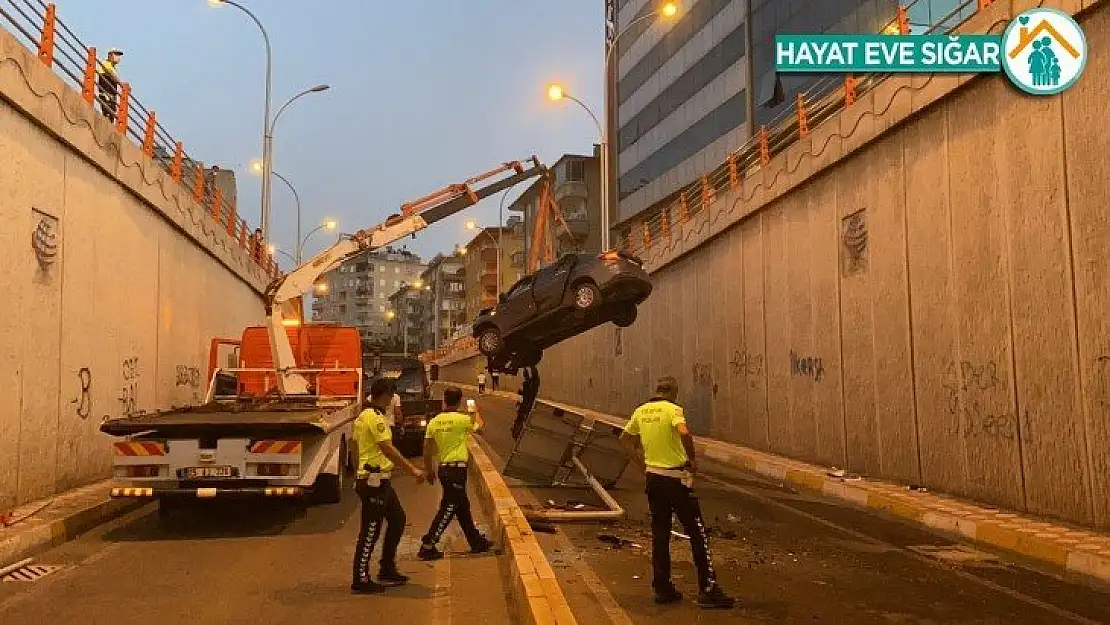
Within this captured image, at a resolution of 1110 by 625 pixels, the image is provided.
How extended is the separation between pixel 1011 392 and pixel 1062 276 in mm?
1509

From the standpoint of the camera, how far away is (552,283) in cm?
1549

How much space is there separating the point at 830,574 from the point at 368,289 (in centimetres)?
15461

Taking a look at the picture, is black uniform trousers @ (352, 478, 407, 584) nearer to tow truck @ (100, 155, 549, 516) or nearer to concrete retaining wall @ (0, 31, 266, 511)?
tow truck @ (100, 155, 549, 516)

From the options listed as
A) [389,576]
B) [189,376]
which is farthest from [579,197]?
[389,576]

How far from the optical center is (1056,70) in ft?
28.1

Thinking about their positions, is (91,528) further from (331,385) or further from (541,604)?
(541,604)

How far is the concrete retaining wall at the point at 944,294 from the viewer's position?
322 inches

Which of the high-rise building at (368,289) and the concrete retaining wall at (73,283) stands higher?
the high-rise building at (368,289)

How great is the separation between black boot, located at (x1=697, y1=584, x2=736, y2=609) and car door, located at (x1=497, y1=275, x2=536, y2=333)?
10635 millimetres

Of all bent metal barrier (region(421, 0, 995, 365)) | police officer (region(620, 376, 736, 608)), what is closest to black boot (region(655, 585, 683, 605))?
police officer (region(620, 376, 736, 608))

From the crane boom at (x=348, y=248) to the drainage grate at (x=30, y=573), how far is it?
212 inches

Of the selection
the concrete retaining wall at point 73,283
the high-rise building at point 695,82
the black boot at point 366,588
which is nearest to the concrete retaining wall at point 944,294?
the black boot at point 366,588

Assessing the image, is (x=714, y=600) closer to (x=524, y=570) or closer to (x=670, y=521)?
(x=670, y=521)

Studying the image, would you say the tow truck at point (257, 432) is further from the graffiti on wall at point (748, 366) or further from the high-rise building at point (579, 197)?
the high-rise building at point (579, 197)
